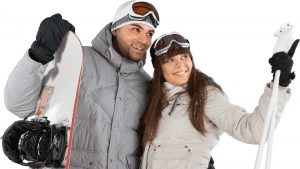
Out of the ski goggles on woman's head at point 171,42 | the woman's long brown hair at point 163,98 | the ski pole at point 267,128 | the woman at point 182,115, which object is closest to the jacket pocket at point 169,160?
the woman at point 182,115

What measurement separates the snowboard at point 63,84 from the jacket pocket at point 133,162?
0.58 m

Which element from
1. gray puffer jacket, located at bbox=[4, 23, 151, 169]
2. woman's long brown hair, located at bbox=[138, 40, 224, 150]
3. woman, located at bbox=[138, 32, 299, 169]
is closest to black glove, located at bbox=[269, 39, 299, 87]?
woman, located at bbox=[138, 32, 299, 169]

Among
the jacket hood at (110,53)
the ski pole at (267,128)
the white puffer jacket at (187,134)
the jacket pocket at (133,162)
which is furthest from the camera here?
the jacket hood at (110,53)

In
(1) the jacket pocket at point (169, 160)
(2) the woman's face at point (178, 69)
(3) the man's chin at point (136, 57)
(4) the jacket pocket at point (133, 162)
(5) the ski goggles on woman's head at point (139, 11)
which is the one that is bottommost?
(4) the jacket pocket at point (133, 162)

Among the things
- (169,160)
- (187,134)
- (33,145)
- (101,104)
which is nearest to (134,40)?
(101,104)

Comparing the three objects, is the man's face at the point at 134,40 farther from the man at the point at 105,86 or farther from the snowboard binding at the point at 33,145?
the snowboard binding at the point at 33,145

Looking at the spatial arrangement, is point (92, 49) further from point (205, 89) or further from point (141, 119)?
point (205, 89)

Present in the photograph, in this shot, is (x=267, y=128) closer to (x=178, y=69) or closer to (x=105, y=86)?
(x=178, y=69)

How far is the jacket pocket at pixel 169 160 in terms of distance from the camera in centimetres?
191

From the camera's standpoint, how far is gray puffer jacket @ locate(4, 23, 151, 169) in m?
1.92

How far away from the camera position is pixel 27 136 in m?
1.73

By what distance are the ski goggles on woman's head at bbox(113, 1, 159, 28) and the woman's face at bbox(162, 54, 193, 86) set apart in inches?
17.1

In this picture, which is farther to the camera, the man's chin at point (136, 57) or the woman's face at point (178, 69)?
the man's chin at point (136, 57)

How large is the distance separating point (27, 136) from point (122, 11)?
1.29 m
